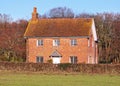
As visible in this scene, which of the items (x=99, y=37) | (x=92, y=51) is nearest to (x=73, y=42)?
(x=92, y=51)

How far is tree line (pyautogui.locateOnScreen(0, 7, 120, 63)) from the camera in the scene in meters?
86.5

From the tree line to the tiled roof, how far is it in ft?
33.1

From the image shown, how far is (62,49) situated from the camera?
230ft

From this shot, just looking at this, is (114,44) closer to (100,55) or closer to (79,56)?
(100,55)

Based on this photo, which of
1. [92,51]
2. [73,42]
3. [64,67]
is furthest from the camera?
[92,51]

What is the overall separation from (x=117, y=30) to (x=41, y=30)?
3419 centimetres

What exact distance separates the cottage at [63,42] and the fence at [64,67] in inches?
529

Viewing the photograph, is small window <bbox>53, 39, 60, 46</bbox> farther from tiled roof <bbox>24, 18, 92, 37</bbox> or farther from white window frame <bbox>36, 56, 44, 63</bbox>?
white window frame <bbox>36, 56, 44, 63</bbox>

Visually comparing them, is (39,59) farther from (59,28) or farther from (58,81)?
(58,81)

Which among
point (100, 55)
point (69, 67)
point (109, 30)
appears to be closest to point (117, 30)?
point (109, 30)

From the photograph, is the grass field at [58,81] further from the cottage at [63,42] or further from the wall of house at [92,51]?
the wall of house at [92,51]

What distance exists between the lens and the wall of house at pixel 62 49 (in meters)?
69.1

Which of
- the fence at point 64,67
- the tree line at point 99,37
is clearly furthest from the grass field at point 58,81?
the tree line at point 99,37

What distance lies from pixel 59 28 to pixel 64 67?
19.1 metres
